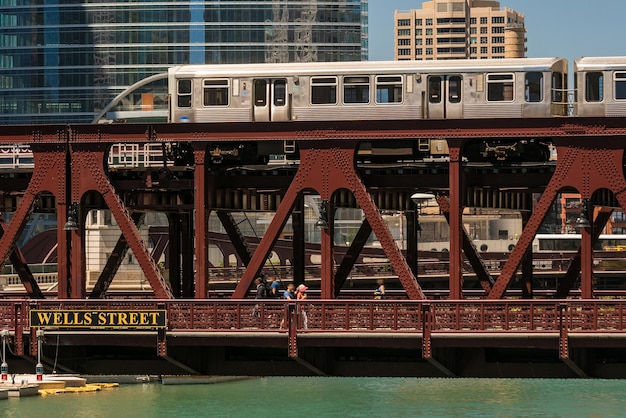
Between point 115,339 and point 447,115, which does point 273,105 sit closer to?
point 447,115

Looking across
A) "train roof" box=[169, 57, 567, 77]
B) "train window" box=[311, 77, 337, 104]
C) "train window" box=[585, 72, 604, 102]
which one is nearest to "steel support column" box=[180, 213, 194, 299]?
"train roof" box=[169, 57, 567, 77]

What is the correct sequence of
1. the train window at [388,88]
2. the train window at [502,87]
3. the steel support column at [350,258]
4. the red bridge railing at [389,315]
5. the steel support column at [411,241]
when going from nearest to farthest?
the red bridge railing at [389,315]
the train window at [502,87]
the train window at [388,88]
the steel support column at [350,258]
the steel support column at [411,241]

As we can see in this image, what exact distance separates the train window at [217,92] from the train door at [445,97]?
578 centimetres

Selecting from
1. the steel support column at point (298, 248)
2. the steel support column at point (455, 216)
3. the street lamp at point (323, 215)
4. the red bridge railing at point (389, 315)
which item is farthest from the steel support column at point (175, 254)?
the steel support column at point (455, 216)

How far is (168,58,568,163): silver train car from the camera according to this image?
4706 centimetres

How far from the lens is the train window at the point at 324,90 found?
4778 centimetres

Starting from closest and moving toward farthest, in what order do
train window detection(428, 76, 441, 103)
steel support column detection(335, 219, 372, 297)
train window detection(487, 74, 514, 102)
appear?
train window detection(487, 74, 514, 102) < train window detection(428, 76, 441, 103) < steel support column detection(335, 219, 372, 297)

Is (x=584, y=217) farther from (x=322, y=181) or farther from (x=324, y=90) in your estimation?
(x=324, y=90)

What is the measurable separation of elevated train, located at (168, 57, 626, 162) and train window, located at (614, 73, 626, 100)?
26 millimetres

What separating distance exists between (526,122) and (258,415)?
146 feet

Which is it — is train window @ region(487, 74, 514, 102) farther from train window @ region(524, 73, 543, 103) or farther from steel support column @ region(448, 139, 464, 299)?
steel support column @ region(448, 139, 464, 299)

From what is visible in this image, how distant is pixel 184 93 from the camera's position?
49062 millimetres

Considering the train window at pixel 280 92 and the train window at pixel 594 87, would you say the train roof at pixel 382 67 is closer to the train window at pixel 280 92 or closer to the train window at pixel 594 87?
the train window at pixel 280 92

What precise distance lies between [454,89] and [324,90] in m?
3.55
